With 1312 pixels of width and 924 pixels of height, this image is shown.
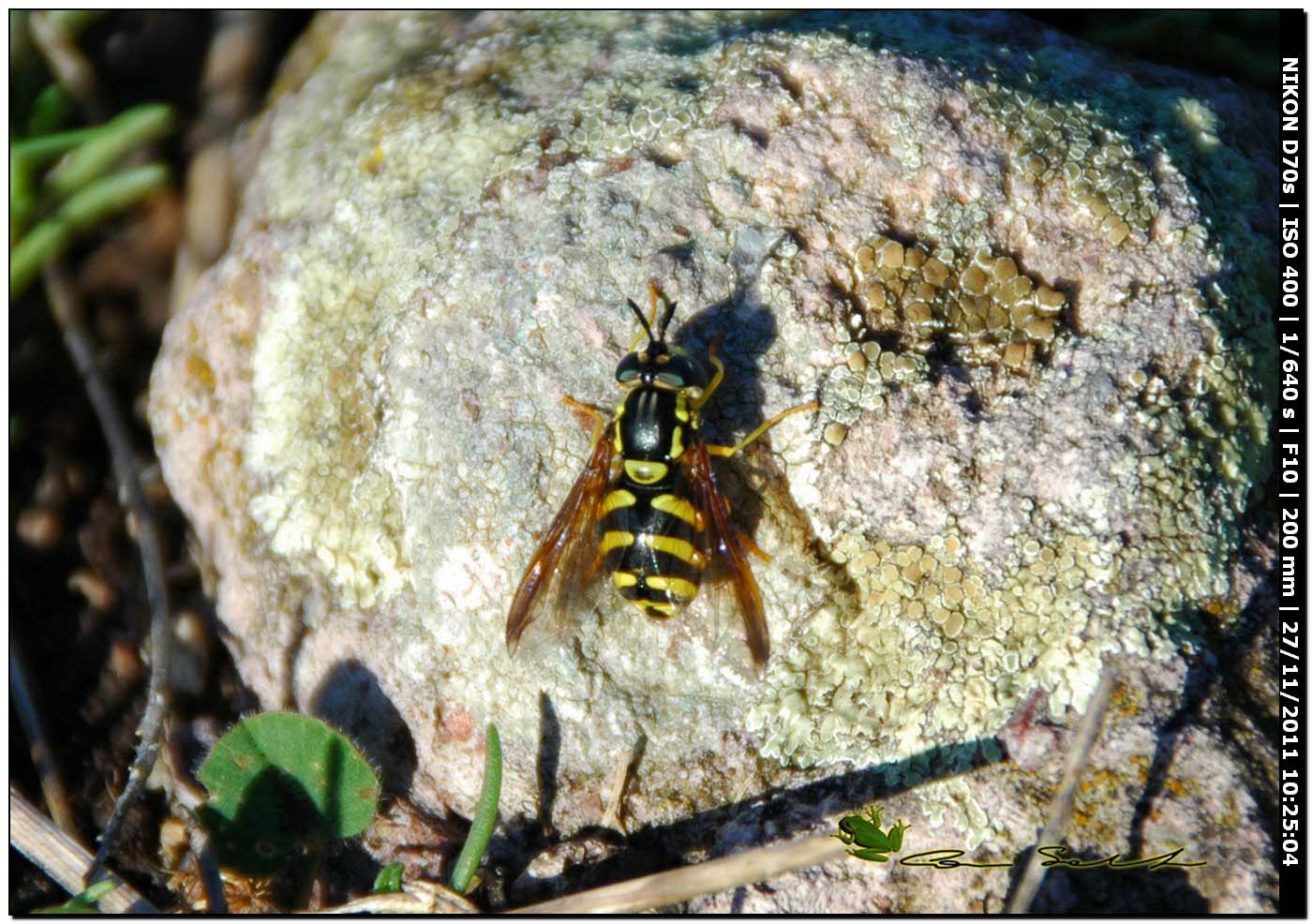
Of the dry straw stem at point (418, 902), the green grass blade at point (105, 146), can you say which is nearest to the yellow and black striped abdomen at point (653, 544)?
the dry straw stem at point (418, 902)

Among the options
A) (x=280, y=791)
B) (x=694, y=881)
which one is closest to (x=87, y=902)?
(x=280, y=791)

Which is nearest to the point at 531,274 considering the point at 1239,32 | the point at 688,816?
the point at 688,816

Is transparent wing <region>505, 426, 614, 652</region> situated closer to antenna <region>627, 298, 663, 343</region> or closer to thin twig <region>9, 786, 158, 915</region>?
antenna <region>627, 298, 663, 343</region>

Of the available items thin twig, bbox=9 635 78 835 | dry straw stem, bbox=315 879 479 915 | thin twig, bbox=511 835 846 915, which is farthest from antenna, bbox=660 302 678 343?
thin twig, bbox=9 635 78 835

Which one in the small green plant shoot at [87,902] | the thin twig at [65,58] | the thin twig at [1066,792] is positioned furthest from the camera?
the thin twig at [65,58]

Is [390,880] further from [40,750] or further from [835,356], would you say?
[835,356]

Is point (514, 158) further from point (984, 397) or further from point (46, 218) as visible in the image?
point (46, 218)

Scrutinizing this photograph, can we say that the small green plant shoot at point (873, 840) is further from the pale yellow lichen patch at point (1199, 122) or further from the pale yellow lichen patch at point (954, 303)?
the pale yellow lichen patch at point (1199, 122)
